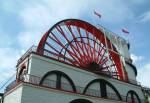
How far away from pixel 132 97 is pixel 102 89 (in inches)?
221

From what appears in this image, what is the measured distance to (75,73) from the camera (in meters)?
21.0

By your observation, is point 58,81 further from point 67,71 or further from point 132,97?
point 132,97

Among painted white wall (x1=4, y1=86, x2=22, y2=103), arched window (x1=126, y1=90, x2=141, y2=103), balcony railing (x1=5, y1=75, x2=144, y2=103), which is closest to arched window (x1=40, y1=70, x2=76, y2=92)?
balcony railing (x1=5, y1=75, x2=144, y2=103)

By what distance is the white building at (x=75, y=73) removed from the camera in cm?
1728

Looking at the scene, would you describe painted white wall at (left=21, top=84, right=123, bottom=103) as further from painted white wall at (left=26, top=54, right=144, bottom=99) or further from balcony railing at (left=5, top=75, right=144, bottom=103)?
painted white wall at (left=26, top=54, right=144, bottom=99)

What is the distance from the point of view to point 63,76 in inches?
785

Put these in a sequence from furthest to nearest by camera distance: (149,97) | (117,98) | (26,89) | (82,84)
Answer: (149,97) < (117,98) < (82,84) < (26,89)

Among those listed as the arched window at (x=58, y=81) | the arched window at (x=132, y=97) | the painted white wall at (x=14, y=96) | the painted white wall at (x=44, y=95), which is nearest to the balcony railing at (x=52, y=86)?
the arched window at (x=58, y=81)

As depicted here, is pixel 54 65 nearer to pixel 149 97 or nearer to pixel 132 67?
pixel 132 67

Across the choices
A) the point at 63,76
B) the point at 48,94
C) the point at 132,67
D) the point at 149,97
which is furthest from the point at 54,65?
the point at 149,97

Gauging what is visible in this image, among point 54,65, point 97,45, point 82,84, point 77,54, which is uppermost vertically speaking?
point 97,45

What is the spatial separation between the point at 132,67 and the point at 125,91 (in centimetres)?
741

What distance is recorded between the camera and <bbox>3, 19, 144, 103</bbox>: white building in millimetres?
17281

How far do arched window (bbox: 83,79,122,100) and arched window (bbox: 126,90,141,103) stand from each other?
211cm
